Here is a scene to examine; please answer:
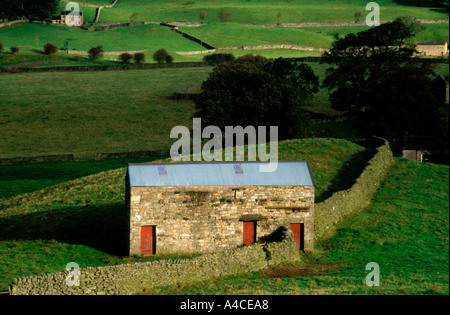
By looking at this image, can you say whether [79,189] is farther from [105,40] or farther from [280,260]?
[105,40]

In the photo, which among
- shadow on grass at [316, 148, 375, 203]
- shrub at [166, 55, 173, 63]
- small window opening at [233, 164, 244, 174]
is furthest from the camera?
shrub at [166, 55, 173, 63]

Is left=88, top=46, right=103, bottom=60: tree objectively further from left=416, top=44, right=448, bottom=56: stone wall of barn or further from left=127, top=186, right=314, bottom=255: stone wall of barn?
left=127, top=186, right=314, bottom=255: stone wall of barn

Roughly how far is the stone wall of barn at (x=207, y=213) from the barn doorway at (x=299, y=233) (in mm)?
378

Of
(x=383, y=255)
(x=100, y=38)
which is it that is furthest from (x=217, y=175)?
(x=100, y=38)

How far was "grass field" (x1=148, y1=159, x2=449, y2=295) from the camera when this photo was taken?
97.1 feet

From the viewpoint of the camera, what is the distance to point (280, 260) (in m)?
36.1

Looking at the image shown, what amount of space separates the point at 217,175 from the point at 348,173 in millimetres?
22967

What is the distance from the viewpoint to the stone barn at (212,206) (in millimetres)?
37062

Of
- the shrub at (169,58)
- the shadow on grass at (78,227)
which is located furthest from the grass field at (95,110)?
the shadow on grass at (78,227)

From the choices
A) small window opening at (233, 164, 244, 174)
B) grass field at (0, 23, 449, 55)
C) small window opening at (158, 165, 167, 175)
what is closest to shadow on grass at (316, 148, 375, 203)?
small window opening at (233, 164, 244, 174)

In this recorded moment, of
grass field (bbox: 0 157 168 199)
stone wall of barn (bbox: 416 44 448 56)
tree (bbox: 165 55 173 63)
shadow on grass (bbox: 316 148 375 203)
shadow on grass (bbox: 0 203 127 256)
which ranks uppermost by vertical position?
stone wall of barn (bbox: 416 44 448 56)

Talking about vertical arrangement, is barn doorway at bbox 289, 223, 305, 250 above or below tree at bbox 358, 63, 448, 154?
below

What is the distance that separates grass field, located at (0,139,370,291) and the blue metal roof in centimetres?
433

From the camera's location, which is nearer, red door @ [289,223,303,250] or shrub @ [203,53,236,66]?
red door @ [289,223,303,250]
